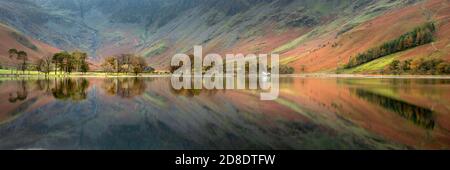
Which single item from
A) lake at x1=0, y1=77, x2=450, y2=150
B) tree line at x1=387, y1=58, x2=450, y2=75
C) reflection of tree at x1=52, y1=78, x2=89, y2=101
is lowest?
lake at x1=0, y1=77, x2=450, y2=150

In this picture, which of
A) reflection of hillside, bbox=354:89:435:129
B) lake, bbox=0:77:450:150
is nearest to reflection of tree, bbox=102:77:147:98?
lake, bbox=0:77:450:150

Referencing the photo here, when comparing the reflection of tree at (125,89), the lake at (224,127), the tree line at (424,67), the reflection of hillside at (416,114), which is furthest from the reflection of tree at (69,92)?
the tree line at (424,67)

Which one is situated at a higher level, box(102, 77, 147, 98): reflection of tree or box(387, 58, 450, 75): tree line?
box(387, 58, 450, 75): tree line

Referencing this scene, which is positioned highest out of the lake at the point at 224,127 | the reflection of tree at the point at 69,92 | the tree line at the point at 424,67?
the tree line at the point at 424,67

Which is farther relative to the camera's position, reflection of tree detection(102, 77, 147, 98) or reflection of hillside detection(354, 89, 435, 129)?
reflection of tree detection(102, 77, 147, 98)

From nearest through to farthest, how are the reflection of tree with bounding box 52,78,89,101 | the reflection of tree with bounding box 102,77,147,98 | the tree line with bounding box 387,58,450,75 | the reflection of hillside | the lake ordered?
the lake → the reflection of hillside → the reflection of tree with bounding box 52,78,89,101 → the reflection of tree with bounding box 102,77,147,98 → the tree line with bounding box 387,58,450,75

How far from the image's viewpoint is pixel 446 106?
44031 millimetres

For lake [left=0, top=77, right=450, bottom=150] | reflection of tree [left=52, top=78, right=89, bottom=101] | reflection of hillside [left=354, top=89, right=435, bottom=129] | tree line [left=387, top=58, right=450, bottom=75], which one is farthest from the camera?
tree line [left=387, top=58, right=450, bottom=75]

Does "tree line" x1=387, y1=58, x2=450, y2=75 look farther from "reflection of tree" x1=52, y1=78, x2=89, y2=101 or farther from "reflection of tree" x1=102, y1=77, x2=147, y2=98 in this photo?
"reflection of tree" x1=52, y1=78, x2=89, y2=101

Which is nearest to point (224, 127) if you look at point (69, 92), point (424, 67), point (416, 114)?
point (416, 114)

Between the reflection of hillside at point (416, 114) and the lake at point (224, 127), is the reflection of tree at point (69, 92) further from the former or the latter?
the reflection of hillside at point (416, 114)
